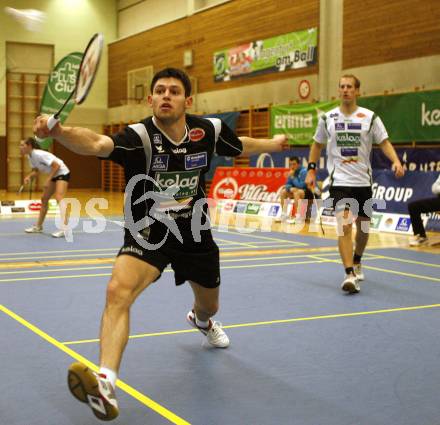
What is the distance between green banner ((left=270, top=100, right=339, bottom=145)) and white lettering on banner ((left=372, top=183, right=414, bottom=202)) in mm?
3313

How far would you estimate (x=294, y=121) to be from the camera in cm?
1895

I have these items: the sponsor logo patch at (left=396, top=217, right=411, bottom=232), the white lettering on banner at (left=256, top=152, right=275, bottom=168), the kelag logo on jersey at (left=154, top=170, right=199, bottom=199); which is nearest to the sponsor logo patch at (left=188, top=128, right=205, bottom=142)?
the kelag logo on jersey at (left=154, top=170, right=199, bottom=199)

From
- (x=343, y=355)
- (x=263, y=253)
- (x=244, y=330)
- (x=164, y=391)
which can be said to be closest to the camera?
(x=164, y=391)

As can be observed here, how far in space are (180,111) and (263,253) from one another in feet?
20.6

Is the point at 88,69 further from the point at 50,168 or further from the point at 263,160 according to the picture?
the point at 263,160

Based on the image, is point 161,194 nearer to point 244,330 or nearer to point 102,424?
point 102,424

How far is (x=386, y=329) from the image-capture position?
5477 millimetres

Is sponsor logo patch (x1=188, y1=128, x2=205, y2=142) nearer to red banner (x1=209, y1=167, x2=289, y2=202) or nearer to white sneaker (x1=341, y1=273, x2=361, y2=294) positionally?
white sneaker (x1=341, y1=273, x2=361, y2=294)

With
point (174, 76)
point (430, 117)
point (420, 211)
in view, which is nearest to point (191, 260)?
point (174, 76)

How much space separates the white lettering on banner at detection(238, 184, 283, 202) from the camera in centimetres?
1730

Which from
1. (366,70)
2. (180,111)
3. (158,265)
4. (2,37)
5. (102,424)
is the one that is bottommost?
(102,424)

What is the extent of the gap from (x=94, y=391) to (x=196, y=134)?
1.74m

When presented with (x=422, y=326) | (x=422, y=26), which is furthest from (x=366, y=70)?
(x=422, y=326)

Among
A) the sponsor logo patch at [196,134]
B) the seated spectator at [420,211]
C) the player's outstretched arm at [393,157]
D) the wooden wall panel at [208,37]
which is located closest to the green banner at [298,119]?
the wooden wall panel at [208,37]
